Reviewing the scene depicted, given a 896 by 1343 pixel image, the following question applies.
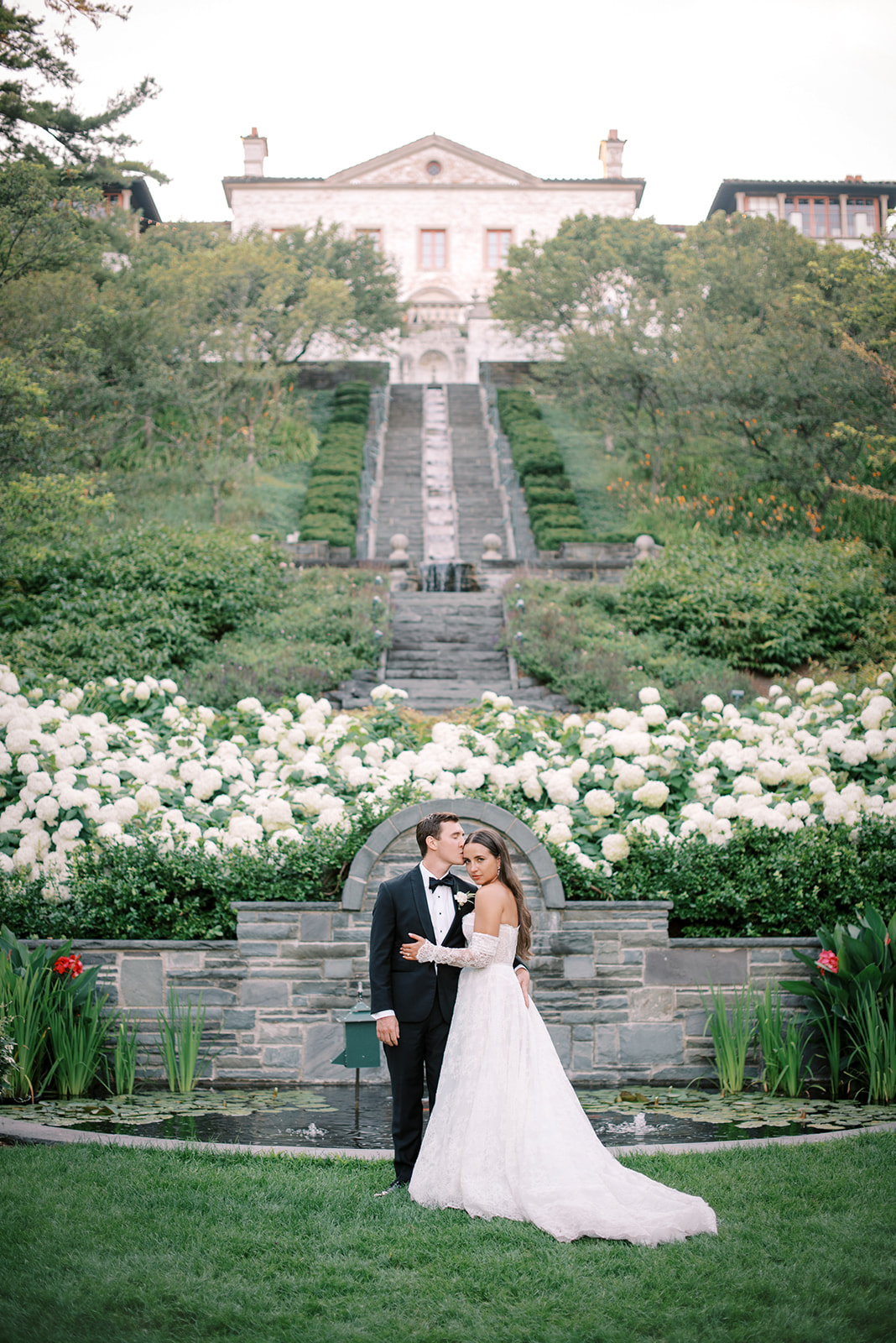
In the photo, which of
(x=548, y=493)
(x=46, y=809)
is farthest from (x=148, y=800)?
(x=548, y=493)

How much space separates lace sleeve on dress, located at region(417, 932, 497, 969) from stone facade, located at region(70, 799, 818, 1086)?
7.01ft

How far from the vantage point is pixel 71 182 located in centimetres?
1981

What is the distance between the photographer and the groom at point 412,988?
14.6 ft

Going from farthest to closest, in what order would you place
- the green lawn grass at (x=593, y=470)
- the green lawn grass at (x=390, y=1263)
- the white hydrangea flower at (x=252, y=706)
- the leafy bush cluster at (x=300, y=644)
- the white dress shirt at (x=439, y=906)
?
1. the green lawn grass at (x=593, y=470)
2. the leafy bush cluster at (x=300, y=644)
3. the white hydrangea flower at (x=252, y=706)
4. the white dress shirt at (x=439, y=906)
5. the green lawn grass at (x=390, y=1263)

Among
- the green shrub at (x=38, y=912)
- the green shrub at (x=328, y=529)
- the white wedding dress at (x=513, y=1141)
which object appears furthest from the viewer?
the green shrub at (x=328, y=529)

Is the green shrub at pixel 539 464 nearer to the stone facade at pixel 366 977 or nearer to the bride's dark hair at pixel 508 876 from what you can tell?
the stone facade at pixel 366 977

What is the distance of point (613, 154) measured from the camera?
43.5m

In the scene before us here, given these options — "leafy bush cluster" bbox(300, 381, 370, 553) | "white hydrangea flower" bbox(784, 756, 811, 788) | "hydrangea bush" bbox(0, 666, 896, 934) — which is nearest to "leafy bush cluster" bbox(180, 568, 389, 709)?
"hydrangea bush" bbox(0, 666, 896, 934)

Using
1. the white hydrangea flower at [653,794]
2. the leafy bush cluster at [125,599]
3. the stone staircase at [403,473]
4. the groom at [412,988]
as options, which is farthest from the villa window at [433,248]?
the groom at [412,988]

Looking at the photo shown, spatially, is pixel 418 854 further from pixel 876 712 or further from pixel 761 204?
pixel 761 204

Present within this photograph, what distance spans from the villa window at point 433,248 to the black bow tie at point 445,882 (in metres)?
41.9

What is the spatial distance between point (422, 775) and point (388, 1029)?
3.45 metres

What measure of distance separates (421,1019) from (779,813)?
358 centimetres

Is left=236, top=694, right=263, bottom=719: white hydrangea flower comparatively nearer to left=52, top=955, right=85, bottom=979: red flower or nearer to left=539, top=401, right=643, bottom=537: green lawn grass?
left=52, top=955, right=85, bottom=979: red flower
